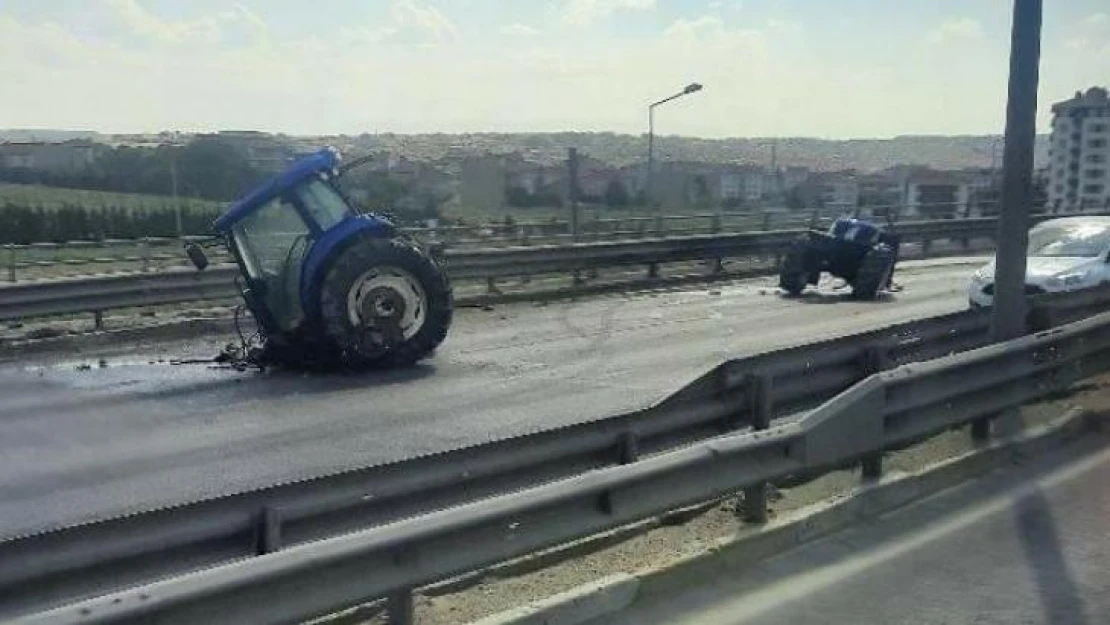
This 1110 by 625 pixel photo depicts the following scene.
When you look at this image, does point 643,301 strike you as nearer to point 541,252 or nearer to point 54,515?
point 541,252

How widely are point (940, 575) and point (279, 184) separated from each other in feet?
30.3

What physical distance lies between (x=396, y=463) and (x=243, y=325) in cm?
1284

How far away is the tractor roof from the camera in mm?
13273

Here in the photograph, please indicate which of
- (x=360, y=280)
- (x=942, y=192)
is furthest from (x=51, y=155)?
(x=942, y=192)

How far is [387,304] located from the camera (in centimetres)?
1326

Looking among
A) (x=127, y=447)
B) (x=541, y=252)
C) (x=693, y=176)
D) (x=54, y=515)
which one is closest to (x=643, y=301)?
(x=541, y=252)

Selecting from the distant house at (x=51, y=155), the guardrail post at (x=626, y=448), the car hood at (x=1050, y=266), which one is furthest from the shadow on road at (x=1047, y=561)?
the distant house at (x=51, y=155)

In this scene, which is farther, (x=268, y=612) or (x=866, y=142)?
(x=866, y=142)

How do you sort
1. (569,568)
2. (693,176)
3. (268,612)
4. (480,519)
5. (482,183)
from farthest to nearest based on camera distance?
(693,176) → (482,183) → (569,568) → (480,519) → (268,612)

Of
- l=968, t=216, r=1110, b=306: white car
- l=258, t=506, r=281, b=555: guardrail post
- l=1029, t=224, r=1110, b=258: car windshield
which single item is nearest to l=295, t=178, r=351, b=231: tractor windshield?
l=968, t=216, r=1110, b=306: white car

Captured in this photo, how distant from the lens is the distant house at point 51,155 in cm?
1958

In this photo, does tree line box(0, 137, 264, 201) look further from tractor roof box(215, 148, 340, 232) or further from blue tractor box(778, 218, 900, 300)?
blue tractor box(778, 218, 900, 300)

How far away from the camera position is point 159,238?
64.0ft

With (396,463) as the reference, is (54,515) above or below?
below
